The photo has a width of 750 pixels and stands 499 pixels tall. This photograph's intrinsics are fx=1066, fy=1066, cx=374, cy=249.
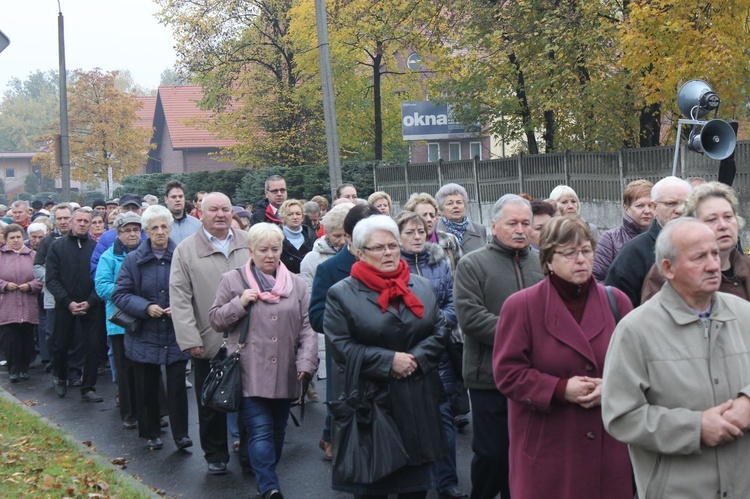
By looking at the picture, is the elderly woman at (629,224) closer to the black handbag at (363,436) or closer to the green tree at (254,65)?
the black handbag at (363,436)

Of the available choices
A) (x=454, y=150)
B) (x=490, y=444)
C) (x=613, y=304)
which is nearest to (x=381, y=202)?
(x=490, y=444)

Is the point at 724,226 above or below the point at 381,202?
below

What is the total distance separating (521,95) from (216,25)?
20.1 metres

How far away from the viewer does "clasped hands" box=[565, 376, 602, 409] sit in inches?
192

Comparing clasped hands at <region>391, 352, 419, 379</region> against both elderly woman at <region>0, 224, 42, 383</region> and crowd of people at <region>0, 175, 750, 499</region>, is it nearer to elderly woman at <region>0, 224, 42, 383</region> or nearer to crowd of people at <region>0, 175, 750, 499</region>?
crowd of people at <region>0, 175, 750, 499</region>

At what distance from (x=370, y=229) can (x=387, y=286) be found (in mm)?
374

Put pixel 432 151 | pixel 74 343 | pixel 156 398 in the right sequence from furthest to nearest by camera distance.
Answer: pixel 432 151 < pixel 74 343 < pixel 156 398

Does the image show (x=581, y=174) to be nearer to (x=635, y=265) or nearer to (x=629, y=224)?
(x=629, y=224)

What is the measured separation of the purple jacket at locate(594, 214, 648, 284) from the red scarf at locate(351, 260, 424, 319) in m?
2.13

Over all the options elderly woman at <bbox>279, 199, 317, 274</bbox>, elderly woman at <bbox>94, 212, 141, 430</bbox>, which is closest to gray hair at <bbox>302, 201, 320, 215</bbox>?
elderly woman at <bbox>279, 199, 317, 274</bbox>

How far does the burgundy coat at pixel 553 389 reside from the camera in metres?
4.97

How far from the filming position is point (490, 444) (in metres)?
6.23

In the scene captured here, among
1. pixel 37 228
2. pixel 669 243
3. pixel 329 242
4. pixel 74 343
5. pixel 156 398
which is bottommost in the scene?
pixel 156 398

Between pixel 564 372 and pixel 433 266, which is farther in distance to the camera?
pixel 433 266
